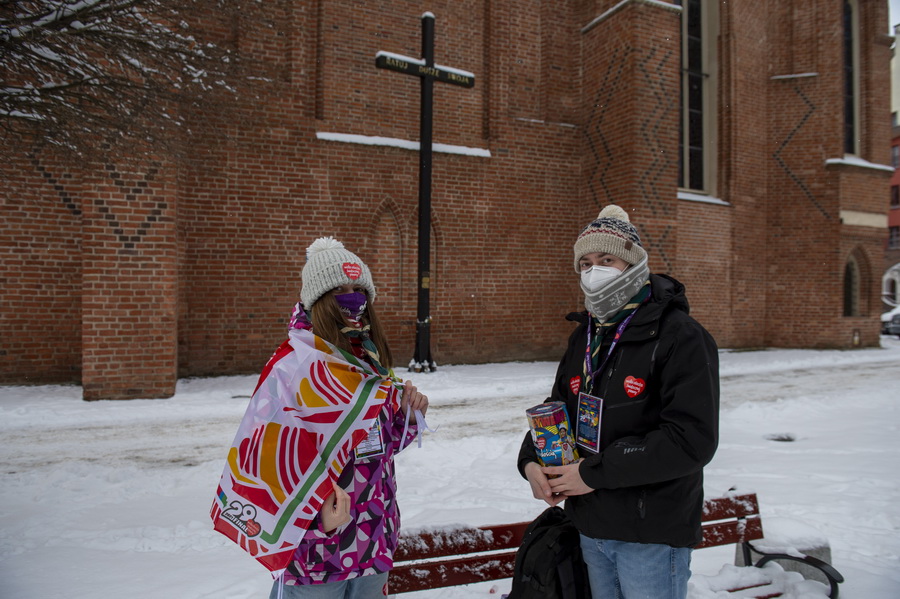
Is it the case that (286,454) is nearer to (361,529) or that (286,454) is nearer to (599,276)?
(361,529)

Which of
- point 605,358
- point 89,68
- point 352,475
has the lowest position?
point 352,475

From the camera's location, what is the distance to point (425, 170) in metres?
9.80

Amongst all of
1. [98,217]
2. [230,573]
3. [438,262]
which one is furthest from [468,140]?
[230,573]

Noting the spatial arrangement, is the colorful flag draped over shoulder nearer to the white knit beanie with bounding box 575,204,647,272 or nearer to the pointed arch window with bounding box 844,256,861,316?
the white knit beanie with bounding box 575,204,647,272

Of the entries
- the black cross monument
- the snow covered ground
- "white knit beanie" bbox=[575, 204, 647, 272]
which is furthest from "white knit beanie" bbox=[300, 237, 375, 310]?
the black cross monument

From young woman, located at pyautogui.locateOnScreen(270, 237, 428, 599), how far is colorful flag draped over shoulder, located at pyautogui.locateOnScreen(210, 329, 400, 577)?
8cm

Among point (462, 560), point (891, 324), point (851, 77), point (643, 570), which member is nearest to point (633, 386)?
point (643, 570)

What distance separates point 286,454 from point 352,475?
0.27m

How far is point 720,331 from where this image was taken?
1368 centimetres

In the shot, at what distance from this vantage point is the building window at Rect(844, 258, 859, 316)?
15.0 metres

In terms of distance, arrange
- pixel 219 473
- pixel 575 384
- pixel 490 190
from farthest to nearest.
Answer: pixel 490 190
pixel 219 473
pixel 575 384

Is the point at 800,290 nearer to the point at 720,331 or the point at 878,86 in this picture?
the point at 720,331

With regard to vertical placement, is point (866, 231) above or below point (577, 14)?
below

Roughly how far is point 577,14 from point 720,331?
8111mm
